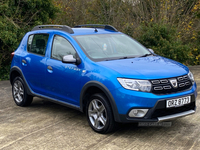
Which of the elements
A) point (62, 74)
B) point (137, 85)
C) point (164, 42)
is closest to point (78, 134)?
point (62, 74)

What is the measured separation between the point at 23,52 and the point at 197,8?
12186 millimetres

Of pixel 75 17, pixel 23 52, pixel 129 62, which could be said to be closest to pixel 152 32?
pixel 23 52

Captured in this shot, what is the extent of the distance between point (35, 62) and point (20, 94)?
115 cm

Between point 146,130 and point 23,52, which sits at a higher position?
point 23,52

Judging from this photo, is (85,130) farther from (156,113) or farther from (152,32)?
(152,32)

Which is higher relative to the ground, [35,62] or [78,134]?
[35,62]

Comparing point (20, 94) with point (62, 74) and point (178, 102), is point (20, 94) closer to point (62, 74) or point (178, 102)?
point (62, 74)

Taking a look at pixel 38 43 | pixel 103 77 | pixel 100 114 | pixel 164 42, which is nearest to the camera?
pixel 103 77

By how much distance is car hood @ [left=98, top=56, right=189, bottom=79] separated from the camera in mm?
4555

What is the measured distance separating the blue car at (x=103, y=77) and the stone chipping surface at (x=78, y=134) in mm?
317

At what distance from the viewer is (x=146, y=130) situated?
5.16 meters

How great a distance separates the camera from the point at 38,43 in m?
6.57

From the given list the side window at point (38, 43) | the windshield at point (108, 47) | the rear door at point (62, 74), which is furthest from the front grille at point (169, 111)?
the side window at point (38, 43)

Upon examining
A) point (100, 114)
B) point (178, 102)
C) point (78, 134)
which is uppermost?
point (178, 102)
